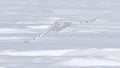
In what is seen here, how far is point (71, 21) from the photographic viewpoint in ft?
13.9

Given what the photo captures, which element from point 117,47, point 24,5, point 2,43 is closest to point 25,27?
point 2,43

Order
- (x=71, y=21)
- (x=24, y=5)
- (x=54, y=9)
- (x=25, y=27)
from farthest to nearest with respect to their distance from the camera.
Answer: (x=24, y=5) → (x=54, y=9) → (x=71, y=21) → (x=25, y=27)

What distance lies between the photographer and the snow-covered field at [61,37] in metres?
2.63

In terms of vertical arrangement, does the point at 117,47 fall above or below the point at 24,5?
below

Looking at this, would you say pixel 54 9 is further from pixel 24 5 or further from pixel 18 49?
pixel 18 49

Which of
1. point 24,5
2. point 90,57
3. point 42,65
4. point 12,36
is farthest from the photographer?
point 24,5

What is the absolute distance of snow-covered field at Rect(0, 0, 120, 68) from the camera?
2.63m

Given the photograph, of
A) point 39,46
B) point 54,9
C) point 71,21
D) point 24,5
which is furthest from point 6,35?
point 24,5

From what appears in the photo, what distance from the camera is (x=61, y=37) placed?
3.38 meters

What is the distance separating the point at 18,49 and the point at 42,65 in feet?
1.51

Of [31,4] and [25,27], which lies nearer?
[25,27]

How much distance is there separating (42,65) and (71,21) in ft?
5.73

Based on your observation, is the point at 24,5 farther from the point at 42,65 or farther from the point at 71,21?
the point at 42,65

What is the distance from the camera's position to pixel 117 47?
303 cm
